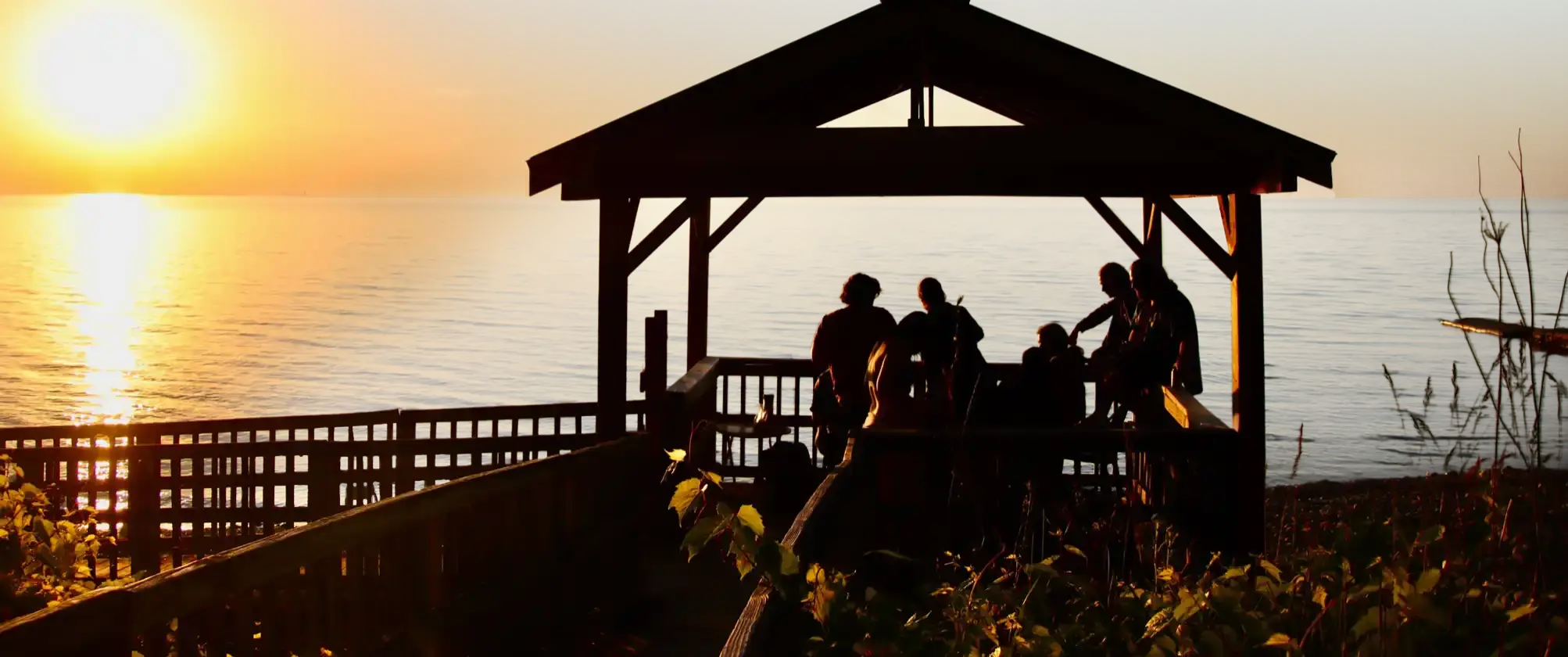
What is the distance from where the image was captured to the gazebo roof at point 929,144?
8883mm

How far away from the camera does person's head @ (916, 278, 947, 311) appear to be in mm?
8995

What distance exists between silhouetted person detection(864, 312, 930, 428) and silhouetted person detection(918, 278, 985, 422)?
0.08m

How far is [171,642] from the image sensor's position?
468cm

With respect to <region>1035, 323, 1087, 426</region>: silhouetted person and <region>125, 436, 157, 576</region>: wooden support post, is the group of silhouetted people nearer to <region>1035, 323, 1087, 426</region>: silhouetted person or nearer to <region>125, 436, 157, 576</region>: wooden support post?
<region>1035, 323, 1087, 426</region>: silhouetted person

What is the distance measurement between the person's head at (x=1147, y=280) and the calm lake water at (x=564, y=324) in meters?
1.47

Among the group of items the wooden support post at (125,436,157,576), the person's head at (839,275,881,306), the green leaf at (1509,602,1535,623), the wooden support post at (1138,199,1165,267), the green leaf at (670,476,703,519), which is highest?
the wooden support post at (1138,199,1165,267)

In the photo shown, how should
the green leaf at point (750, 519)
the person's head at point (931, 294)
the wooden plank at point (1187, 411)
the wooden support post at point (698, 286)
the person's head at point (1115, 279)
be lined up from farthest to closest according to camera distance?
the wooden support post at point (698, 286) < the person's head at point (1115, 279) < the person's head at point (931, 294) < the wooden plank at point (1187, 411) < the green leaf at point (750, 519)

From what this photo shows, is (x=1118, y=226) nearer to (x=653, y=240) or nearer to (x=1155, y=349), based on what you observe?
(x=1155, y=349)

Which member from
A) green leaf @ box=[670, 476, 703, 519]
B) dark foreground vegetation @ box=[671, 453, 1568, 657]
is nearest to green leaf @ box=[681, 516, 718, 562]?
dark foreground vegetation @ box=[671, 453, 1568, 657]

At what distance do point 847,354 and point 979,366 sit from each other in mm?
1073

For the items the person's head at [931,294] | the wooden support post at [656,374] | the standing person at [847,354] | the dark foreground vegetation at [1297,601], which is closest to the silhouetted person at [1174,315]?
the person's head at [931,294]

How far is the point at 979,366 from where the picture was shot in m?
9.31

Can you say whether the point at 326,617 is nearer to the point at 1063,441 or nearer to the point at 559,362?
the point at 1063,441

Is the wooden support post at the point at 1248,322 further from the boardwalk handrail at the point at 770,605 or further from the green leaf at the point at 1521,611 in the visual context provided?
the green leaf at the point at 1521,611
